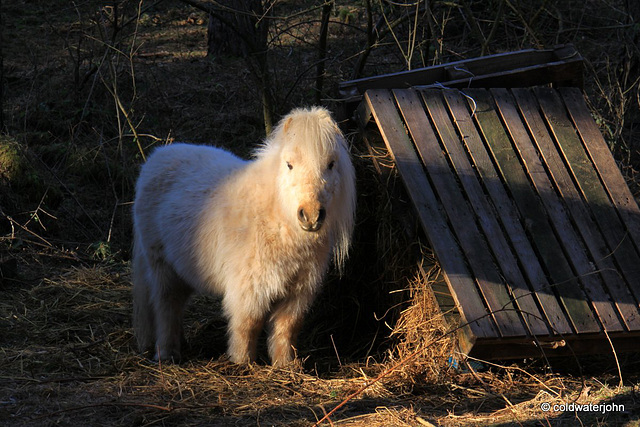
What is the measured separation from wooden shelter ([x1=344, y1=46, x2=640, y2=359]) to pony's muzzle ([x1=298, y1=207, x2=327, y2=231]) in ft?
2.72

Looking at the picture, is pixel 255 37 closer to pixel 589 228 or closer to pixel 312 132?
pixel 312 132

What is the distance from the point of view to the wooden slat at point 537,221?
13.5 ft

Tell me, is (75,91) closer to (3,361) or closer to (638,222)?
(3,361)

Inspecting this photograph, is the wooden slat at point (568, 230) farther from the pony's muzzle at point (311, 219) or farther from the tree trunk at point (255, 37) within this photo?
the tree trunk at point (255, 37)

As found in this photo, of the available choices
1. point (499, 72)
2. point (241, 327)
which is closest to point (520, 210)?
point (499, 72)

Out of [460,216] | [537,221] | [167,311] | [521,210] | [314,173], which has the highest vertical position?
[314,173]

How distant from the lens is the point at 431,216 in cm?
436

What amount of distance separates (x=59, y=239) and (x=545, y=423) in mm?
5278

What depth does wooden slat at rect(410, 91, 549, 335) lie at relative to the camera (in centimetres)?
406

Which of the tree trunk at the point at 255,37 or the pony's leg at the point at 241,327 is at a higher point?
the tree trunk at the point at 255,37

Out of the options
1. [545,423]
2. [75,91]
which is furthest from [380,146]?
[75,91]

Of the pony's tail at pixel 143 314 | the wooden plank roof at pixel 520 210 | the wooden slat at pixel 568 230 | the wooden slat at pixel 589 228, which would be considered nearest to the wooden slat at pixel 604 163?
the wooden plank roof at pixel 520 210

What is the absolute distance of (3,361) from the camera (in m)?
4.47

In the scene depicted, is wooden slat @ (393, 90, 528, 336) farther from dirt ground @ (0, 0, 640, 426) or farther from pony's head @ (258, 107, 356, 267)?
pony's head @ (258, 107, 356, 267)
